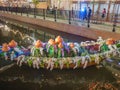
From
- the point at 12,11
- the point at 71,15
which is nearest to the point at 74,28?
the point at 71,15

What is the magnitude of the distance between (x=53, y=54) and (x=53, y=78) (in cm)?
89

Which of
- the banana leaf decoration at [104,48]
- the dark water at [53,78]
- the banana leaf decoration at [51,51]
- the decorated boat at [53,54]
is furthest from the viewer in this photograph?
the banana leaf decoration at [104,48]

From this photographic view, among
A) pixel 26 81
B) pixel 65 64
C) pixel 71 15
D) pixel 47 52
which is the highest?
pixel 71 15

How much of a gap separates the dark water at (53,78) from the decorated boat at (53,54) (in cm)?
33

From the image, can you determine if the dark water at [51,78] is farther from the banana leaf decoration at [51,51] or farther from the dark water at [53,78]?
the banana leaf decoration at [51,51]

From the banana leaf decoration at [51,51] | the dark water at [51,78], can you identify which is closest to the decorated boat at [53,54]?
the banana leaf decoration at [51,51]

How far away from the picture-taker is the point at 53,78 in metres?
7.30

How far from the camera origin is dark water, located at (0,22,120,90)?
662cm

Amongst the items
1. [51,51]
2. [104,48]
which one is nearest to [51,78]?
[51,51]

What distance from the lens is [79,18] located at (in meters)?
15.1

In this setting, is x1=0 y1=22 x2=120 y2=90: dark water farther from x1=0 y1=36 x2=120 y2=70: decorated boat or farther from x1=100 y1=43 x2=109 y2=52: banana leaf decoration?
x1=100 y1=43 x2=109 y2=52: banana leaf decoration

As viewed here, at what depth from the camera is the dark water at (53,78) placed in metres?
6.62

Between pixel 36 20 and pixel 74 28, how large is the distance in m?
6.24

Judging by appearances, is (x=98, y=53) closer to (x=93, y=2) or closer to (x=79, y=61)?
(x=79, y=61)
